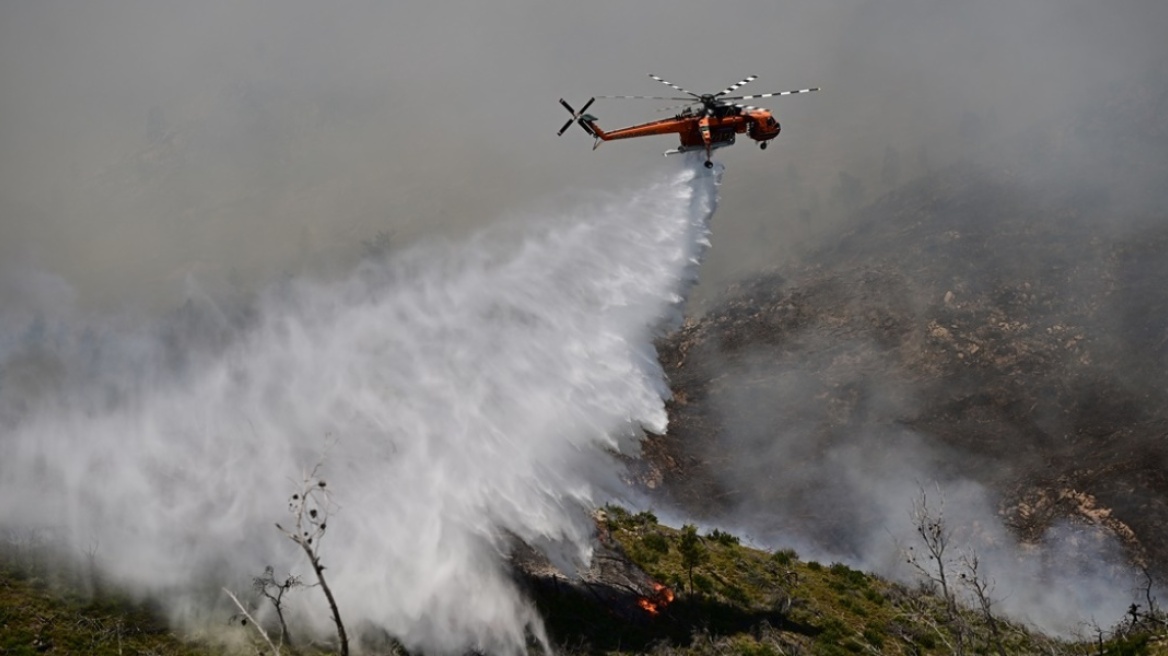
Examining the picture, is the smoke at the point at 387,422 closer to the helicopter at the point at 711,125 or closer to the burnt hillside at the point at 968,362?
the helicopter at the point at 711,125

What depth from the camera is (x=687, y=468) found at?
103000 millimetres

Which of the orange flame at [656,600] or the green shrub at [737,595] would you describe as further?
the green shrub at [737,595]

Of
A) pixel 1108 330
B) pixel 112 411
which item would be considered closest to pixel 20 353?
pixel 112 411

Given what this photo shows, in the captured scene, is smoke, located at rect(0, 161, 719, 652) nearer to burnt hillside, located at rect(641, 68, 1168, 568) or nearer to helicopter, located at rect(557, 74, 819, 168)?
helicopter, located at rect(557, 74, 819, 168)

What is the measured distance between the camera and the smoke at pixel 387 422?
1278 inches

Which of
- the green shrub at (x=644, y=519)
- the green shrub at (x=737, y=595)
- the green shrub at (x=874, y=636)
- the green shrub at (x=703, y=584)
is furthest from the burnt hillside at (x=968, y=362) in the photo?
the green shrub at (x=703, y=584)

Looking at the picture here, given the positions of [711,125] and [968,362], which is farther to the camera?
[968,362]

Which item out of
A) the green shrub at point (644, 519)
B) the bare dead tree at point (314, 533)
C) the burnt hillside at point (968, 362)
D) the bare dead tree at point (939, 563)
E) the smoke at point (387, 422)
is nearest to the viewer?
the bare dead tree at point (314, 533)

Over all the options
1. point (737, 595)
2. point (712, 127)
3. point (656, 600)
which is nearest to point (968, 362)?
point (712, 127)

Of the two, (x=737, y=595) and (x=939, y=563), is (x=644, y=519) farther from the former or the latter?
(x=939, y=563)

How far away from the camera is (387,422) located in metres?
36.4

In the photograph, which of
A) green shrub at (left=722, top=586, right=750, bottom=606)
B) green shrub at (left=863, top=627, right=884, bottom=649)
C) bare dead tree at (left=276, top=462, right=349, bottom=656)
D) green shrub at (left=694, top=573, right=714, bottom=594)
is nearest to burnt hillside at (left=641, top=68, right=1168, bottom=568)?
green shrub at (left=863, top=627, right=884, bottom=649)

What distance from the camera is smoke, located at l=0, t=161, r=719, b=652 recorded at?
107 feet

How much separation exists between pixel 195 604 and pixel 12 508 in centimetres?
1181
